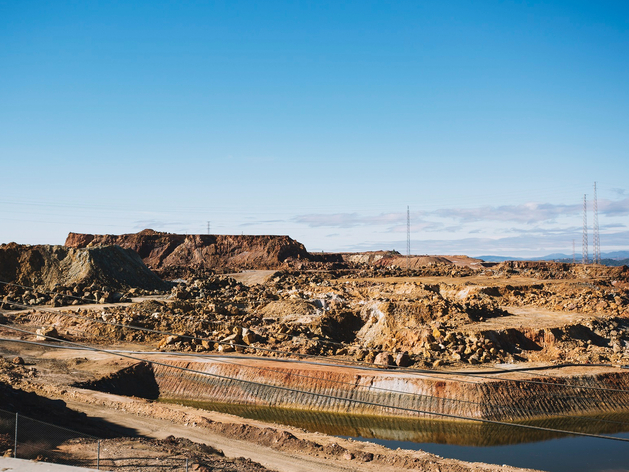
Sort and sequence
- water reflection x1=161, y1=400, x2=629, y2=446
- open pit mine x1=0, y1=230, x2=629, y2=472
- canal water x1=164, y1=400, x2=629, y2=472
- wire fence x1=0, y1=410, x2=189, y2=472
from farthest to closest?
water reflection x1=161, y1=400, x2=629, y2=446 < canal water x1=164, y1=400, x2=629, y2=472 < open pit mine x1=0, y1=230, x2=629, y2=472 < wire fence x1=0, y1=410, x2=189, y2=472

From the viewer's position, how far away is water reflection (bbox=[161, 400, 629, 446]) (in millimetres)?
17859

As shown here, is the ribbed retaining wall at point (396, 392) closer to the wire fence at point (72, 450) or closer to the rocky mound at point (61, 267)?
the wire fence at point (72, 450)

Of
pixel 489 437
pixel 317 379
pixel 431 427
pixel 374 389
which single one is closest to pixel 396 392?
pixel 374 389

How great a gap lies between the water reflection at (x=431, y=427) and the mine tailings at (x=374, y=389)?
29cm

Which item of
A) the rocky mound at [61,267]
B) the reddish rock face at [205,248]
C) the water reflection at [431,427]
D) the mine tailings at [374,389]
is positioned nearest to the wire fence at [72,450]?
the mine tailings at [374,389]

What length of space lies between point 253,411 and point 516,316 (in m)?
17.8

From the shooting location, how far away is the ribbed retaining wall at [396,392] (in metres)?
19.2

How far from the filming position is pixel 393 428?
18734mm

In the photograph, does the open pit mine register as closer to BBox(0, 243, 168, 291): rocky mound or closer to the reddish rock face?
BBox(0, 243, 168, 291): rocky mound

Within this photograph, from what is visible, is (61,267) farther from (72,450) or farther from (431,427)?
(431,427)

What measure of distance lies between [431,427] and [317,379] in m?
4.86

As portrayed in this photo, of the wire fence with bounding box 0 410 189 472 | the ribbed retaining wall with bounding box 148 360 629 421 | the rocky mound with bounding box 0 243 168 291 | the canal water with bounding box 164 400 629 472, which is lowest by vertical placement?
the canal water with bounding box 164 400 629 472

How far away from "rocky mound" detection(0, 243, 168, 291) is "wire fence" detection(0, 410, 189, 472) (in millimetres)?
30175

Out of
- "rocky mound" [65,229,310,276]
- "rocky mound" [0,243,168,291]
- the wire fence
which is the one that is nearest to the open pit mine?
the wire fence
